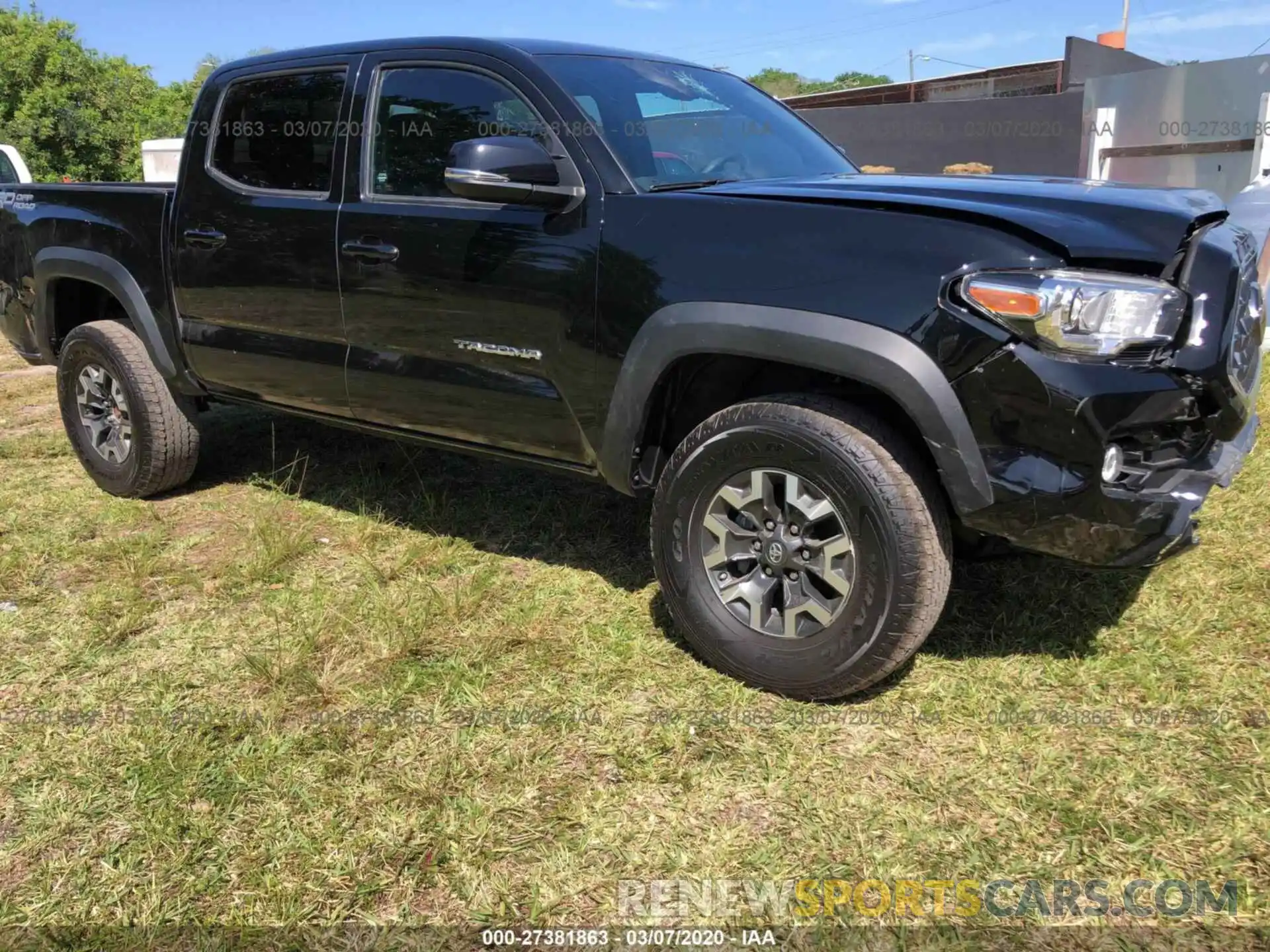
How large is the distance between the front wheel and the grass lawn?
18 cm

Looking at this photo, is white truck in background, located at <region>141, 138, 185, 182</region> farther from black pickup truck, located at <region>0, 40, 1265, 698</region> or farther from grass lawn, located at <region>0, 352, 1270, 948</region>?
grass lawn, located at <region>0, 352, 1270, 948</region>

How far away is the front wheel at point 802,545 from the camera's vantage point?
2539 mm

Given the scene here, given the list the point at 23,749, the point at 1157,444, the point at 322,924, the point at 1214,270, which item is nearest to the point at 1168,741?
the point at 1157,444

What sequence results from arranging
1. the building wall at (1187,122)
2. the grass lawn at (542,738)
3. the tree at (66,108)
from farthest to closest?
the tree at (66,108) < the building wall at (1187,122) < the grass lawn at (542,738)

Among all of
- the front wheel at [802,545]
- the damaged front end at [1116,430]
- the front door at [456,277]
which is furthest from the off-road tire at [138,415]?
the damaged front end at [1116,430]

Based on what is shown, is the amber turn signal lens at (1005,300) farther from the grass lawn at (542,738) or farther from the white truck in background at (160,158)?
the white truck in background at (160,158)

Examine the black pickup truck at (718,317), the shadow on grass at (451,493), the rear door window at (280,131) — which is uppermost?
the rear door window at (280,131)

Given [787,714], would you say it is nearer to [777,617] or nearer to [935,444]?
[777,617]

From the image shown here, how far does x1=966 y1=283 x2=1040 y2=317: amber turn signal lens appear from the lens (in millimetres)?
2275

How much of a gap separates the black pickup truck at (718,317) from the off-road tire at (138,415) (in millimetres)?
209

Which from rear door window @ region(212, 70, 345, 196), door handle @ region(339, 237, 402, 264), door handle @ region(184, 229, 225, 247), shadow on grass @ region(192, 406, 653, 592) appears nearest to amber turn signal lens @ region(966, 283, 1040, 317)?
shadow on grass @ region(192, 406, 653, 592)

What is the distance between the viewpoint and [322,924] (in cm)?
209

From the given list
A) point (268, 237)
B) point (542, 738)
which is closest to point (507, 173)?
point (268, 237)

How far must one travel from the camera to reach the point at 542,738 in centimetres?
270
